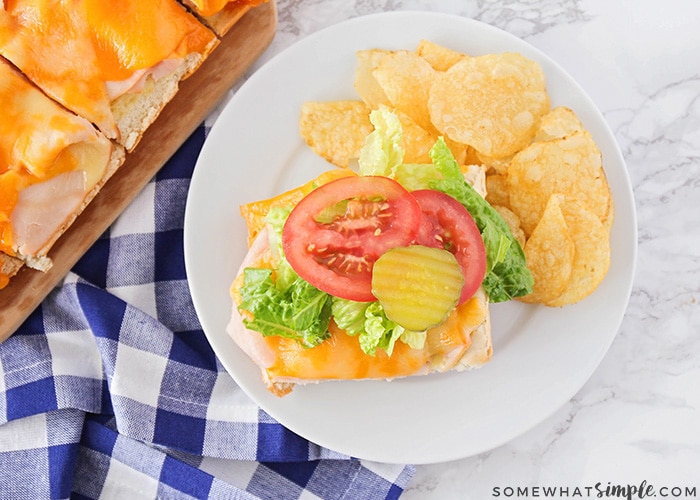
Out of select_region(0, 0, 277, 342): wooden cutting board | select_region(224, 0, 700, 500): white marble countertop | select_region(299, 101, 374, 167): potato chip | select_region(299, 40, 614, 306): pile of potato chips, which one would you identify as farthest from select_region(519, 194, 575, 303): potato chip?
select_region(0, 0, 277, 342): wooden cutting board

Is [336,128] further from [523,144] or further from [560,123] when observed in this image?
[560,123]

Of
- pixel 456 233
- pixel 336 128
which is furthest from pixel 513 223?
pixel 336 128

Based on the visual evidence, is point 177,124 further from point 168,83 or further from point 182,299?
point 182,299

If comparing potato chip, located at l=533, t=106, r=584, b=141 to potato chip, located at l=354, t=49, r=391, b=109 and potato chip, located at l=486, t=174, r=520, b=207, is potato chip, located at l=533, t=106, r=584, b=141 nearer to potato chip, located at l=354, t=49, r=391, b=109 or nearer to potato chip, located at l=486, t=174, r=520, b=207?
potato chip, located at l=486, t=174, r=520, b=207

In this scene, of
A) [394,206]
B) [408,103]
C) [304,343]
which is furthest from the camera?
[408,103]

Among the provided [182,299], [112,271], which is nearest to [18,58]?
[112,271]

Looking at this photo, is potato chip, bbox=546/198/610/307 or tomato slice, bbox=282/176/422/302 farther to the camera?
potato chip, bbox=546/198/610/307

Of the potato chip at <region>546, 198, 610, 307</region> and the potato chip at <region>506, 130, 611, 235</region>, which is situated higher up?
the potato chip at <region>506, 130, 611, 235</region>
